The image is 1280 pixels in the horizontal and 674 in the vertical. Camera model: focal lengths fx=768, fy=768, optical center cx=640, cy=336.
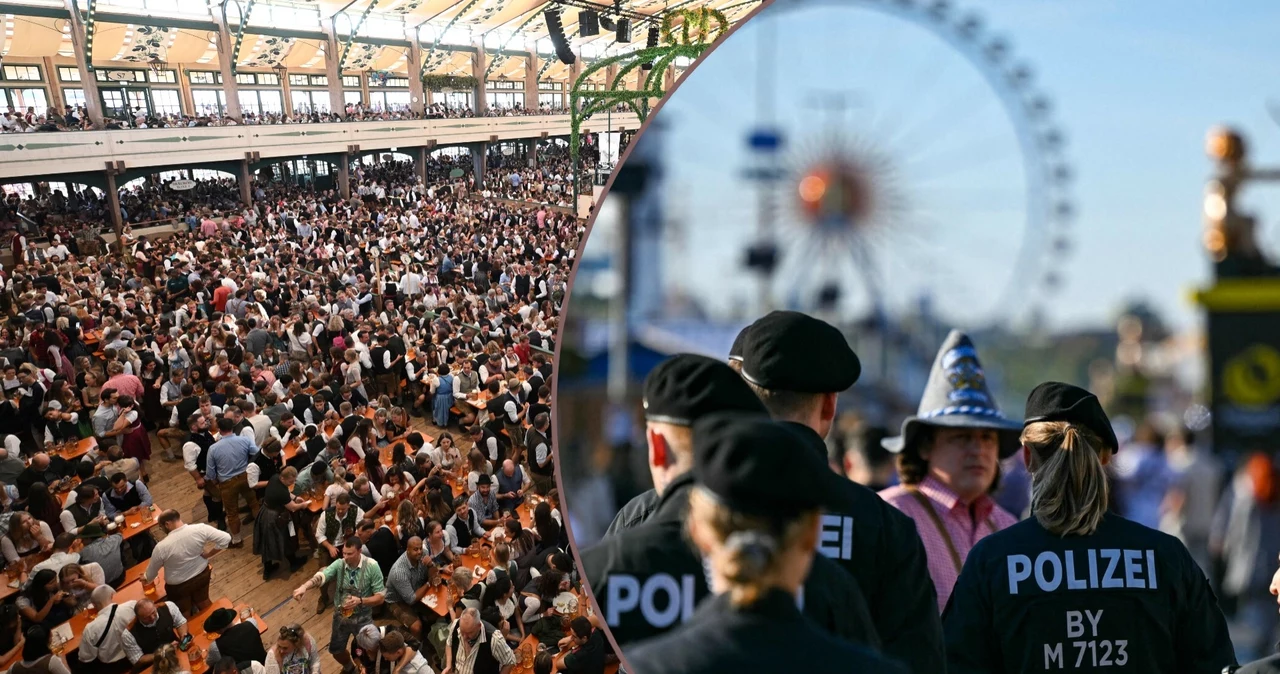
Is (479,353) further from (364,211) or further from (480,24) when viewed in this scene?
(480,24)

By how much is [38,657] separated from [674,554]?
549 centimetres

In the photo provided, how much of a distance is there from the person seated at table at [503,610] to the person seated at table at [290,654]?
1.06 meters

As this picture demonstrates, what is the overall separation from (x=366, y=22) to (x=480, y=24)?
468cm

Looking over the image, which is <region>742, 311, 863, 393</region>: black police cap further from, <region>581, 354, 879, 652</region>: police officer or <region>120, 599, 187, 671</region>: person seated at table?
<region>120, 599, 187, 671</region>: person seated at table

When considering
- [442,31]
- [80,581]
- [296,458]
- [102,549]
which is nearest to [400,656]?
[80,581]

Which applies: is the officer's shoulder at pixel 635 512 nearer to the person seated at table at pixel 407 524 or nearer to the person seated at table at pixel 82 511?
the person seated at table at pixel 407 524

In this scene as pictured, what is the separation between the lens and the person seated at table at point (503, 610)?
4.97 metres

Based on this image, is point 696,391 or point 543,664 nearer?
point 696,391

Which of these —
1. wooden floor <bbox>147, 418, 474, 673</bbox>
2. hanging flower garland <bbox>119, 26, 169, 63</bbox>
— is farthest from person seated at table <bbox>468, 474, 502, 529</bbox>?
hanging flower garland <bbox>119, 26, 169, 63</bbox>

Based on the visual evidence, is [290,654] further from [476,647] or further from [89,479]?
[89,479]

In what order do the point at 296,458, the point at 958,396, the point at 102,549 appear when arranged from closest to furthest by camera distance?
1. the point at 958,396
2. the point at 102,549
3. the point at 296,458

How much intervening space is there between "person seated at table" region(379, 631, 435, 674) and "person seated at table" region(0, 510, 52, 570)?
295 cm

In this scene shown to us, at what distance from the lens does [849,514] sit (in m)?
1.02

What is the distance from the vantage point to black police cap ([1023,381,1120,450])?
3.06 ft
